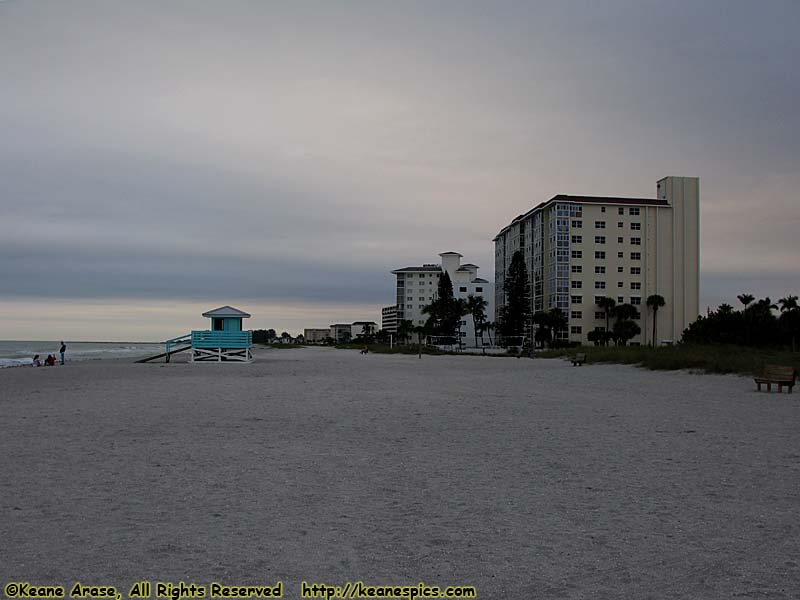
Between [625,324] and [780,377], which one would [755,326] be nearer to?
[625,324]

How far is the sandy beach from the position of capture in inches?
180

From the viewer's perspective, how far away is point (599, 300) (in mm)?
85125

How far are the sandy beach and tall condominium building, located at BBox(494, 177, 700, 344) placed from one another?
7271 centimetres

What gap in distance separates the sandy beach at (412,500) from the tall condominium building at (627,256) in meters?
72.7

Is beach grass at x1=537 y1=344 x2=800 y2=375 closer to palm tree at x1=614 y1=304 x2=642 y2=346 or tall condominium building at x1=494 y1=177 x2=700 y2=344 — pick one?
palm tree at x1=614 y1=304 x2=642 y2=346

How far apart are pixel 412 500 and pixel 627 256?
84467mm

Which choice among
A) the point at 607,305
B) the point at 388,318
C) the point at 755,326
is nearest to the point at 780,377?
the point at 755,326

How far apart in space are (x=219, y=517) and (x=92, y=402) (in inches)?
434

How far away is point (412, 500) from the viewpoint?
21.4 feet

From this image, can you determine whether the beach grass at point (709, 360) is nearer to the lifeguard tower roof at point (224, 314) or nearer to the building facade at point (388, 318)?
the lifeguard tower roof at point (224, 314)

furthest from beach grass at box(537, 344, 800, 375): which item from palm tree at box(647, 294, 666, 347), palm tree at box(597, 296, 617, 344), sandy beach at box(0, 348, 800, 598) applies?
palm tree at box(647, 294, 666, 347)

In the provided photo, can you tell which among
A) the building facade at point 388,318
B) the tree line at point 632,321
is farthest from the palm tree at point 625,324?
the building facade at point 388,318

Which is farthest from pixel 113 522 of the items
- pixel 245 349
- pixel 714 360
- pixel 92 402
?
pixel 245 349

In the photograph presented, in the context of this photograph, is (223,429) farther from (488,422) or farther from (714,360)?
(714,360)
